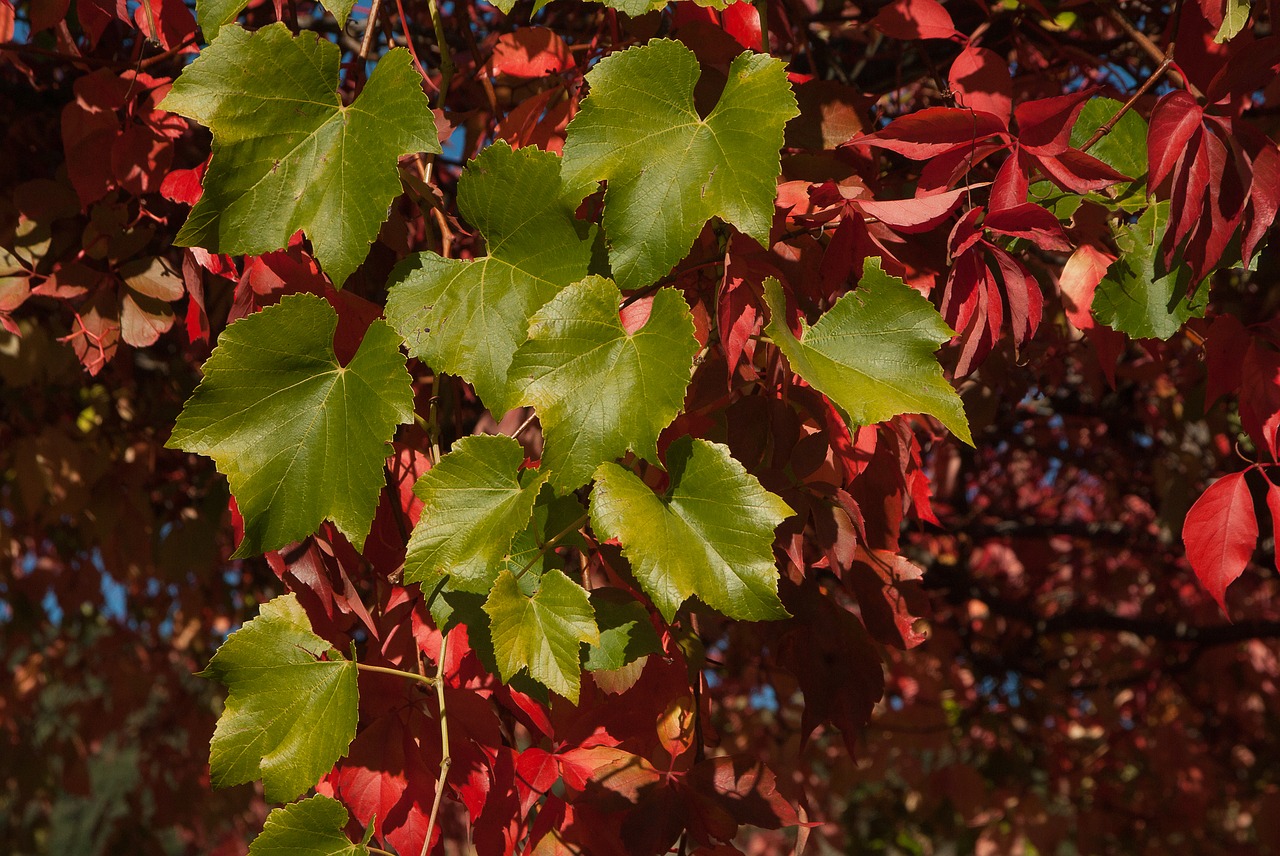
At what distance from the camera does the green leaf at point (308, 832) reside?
0.77 m

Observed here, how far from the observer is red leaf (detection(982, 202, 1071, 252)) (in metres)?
0.85

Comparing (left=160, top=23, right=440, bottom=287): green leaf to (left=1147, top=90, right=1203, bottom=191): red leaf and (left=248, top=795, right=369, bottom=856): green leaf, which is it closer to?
(left=248, top=795, right=369, bottom=856): green leaf

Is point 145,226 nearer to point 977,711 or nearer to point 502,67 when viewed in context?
point 502,67

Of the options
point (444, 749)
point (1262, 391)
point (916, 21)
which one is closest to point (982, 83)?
point (916, 21)

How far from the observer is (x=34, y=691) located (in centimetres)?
409

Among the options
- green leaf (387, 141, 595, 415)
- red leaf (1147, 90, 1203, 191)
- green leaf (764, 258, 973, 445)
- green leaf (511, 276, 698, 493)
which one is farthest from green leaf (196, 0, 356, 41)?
red leaf (1147, 90, 1203, 191)

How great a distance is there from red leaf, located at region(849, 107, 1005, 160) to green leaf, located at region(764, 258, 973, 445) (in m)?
0.16

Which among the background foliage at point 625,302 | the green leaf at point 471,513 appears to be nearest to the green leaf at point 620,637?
the background foliage at point 625,302

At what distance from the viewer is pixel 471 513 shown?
0.79m

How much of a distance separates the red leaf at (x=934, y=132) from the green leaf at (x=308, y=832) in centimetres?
70

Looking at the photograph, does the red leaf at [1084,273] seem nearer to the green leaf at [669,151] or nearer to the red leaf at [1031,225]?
the red leaf at [1031,225]

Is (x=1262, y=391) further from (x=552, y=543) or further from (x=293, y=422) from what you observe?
(x=293, y=422)

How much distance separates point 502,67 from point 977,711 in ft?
9.34

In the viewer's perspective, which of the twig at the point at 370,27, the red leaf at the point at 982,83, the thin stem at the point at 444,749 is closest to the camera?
the thin stem at the point at 444,749
